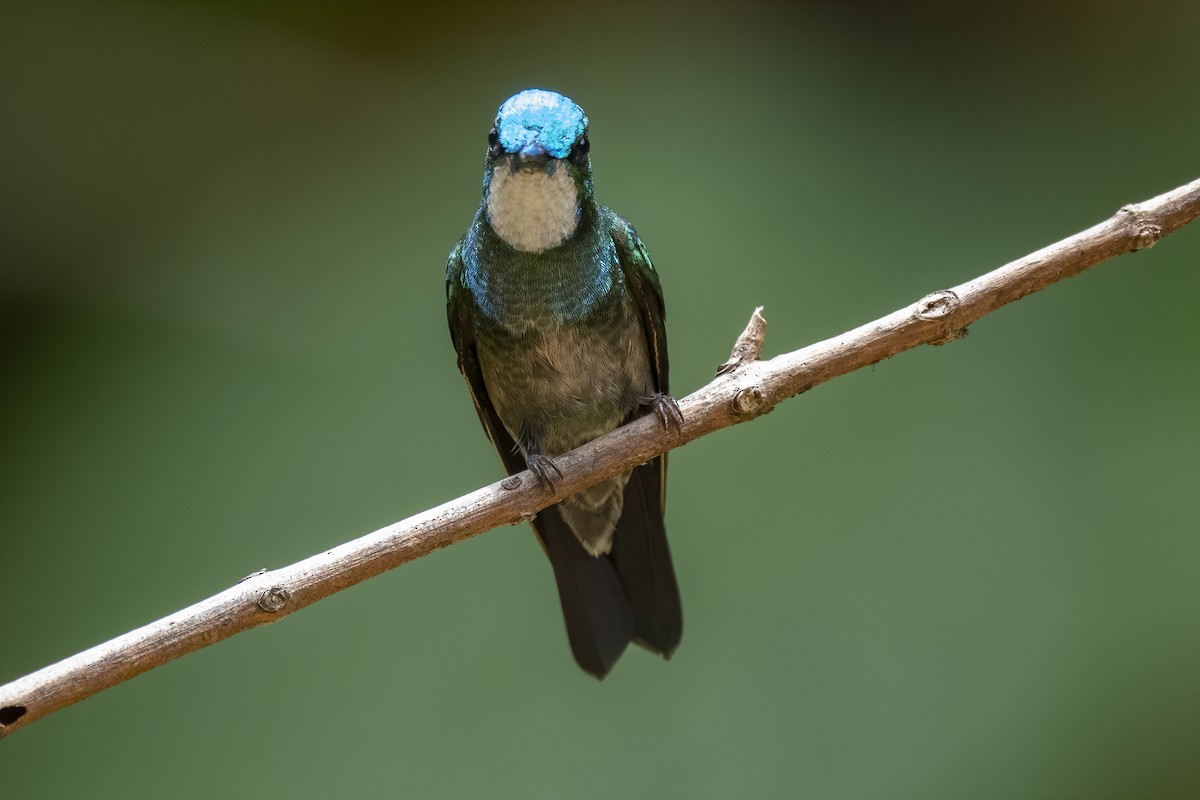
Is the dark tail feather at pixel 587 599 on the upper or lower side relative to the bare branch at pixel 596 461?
lower

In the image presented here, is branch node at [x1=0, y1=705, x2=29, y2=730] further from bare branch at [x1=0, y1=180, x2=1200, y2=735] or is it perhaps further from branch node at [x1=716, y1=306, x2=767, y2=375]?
branch node at [x1=716, y1=306, x2=767, y2=375]

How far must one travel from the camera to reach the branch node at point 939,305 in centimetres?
200

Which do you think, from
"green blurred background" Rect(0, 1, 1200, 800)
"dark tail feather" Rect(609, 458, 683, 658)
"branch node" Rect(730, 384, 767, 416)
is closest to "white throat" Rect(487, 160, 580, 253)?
"branch node" Rect(730, 384, 767, 416)

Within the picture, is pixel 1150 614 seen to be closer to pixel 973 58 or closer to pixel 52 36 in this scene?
pixel 973 58

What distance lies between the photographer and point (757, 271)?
3.98 meters

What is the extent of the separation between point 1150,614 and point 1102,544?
0.29 m

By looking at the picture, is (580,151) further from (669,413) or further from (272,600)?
(272,600)

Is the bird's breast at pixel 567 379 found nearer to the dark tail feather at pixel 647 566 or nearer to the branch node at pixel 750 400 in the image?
the dark tail feather at pixel 647 566

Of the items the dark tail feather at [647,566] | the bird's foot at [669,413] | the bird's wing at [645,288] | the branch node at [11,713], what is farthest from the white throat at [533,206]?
the branch node at [11,713]

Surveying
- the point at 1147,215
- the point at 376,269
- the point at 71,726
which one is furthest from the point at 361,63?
the point at 1147,215

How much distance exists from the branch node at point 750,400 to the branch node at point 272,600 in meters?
1.00

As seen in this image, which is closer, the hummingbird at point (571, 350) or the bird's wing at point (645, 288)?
the hummingbird at point (571, 350)

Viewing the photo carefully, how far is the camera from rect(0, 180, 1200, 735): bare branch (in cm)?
182

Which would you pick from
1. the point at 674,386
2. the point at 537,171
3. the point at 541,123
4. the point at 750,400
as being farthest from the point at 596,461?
the point at 674,386
